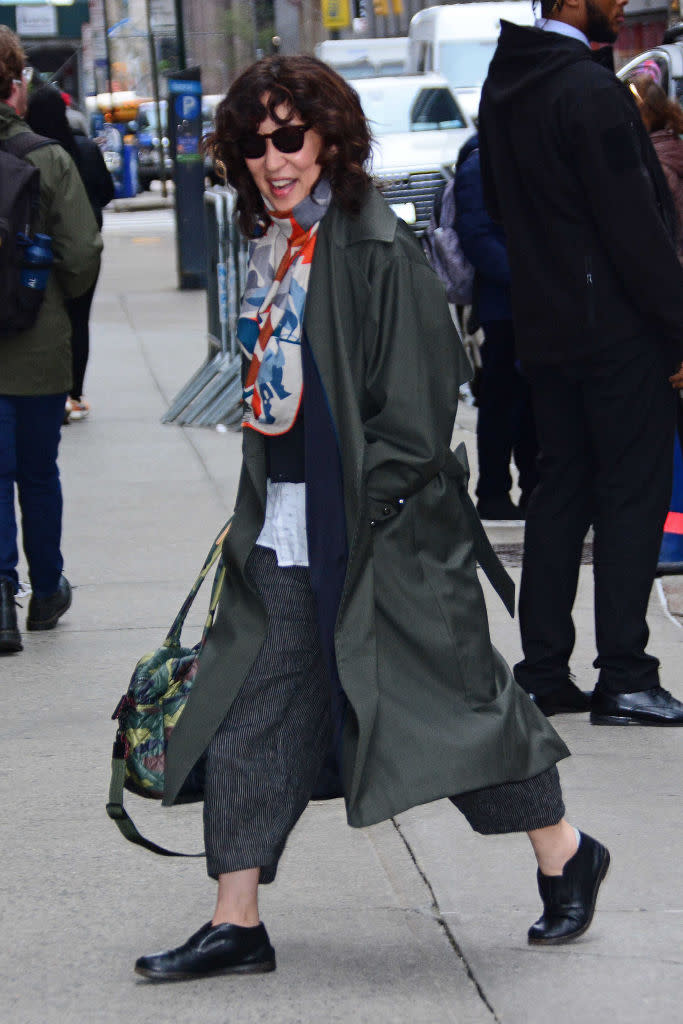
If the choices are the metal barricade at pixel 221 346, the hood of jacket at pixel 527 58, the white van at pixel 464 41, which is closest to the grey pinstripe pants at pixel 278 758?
the hood of jacket at pixel 527 58

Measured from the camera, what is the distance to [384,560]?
316 centimetres

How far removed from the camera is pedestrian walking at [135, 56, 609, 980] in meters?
3.12

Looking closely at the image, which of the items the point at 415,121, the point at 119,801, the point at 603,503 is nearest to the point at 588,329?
the point at 603,503

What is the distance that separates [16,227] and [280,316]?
8.41 feet

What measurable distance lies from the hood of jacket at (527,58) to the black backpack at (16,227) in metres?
1.54

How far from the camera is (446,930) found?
3.55 metres

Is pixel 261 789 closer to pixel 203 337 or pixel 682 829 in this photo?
pixel 682 829

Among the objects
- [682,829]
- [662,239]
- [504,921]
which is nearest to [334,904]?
[504,921]

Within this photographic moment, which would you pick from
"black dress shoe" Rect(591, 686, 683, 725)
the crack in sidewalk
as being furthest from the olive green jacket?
the crack in sidewalk

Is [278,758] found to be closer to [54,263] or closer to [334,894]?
[334,894]

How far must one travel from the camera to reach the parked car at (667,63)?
8.05 m

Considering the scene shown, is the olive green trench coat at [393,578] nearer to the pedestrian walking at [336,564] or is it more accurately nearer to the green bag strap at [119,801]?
the pedestrian walking at [336,564]

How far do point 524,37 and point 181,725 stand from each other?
2437mm

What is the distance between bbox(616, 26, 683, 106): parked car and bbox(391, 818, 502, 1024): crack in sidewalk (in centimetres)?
454
